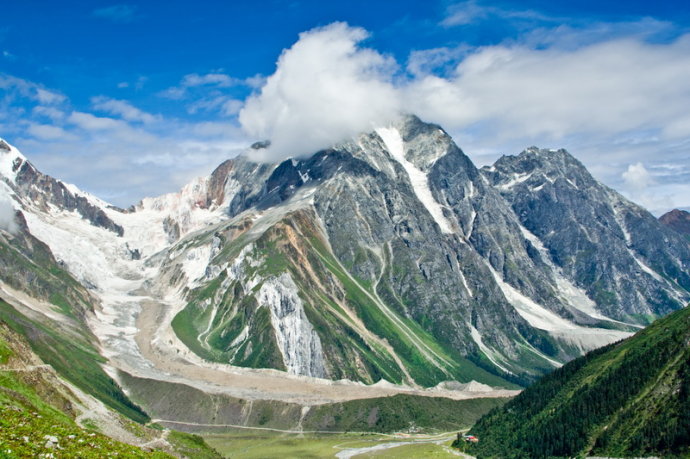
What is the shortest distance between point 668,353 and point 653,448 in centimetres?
3847

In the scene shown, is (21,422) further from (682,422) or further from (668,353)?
(668,353)

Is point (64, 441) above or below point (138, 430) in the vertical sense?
above

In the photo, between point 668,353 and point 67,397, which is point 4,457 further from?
point 668,353

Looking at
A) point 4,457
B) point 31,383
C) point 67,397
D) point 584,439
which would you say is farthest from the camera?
point 584,439

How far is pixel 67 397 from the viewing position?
505 feet

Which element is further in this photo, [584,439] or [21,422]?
[584,439]

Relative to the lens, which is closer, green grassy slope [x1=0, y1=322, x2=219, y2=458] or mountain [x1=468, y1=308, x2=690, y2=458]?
green grassy slope [x1=0, y1=322, x2=219, y2=458]

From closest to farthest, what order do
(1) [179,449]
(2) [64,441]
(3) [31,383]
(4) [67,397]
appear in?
(2) [64,441]
(3) [31,383]
(4) [67,397]
(1) [179,449]

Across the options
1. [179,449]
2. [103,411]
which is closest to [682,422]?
[179,449]

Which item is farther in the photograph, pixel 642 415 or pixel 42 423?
pixel 642 415

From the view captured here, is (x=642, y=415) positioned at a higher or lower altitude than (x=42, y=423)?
lower

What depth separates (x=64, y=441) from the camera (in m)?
84.6

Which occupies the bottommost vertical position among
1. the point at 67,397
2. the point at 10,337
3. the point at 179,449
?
the point at 179,449

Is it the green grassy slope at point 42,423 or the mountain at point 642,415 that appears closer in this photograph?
the green grassy slope at point 42,423
